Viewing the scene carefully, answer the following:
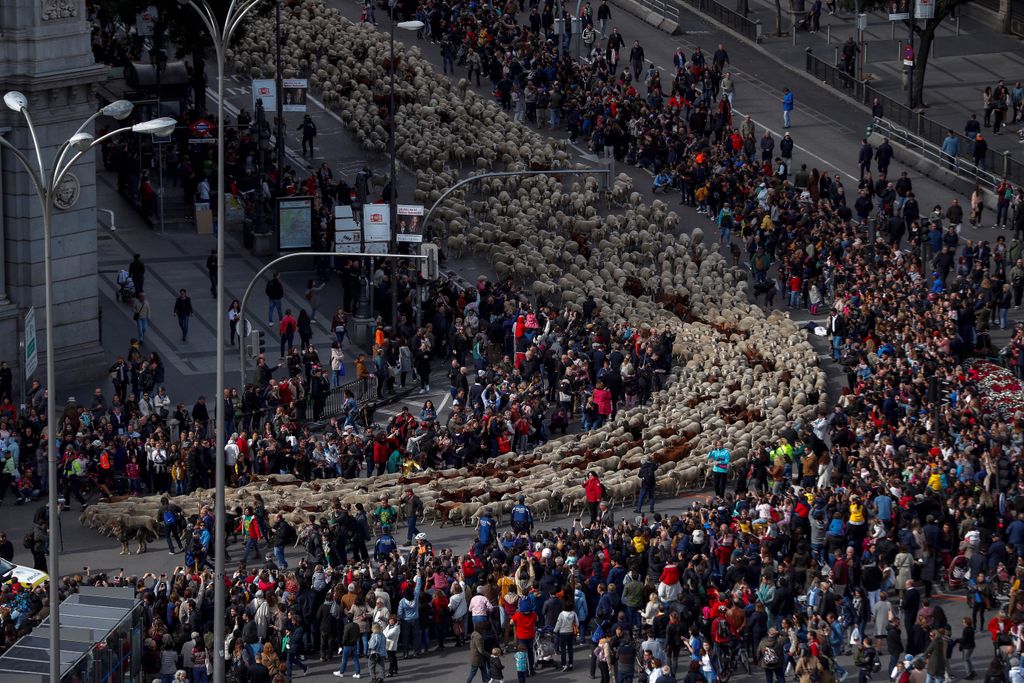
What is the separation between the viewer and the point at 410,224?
65188 mm

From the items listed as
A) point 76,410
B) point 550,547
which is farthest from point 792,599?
point 76,410

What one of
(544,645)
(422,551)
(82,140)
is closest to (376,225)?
(422,551)

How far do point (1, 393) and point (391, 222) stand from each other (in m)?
15.1

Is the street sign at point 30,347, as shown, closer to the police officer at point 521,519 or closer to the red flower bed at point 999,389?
the police officer at point 521,519

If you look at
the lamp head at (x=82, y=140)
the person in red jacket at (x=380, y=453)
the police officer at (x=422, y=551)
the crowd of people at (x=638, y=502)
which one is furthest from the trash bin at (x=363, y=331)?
the lamp head at (x=82, y=140)

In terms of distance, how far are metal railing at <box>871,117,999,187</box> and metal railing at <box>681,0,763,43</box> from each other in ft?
34.5

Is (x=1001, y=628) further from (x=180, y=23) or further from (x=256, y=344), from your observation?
(x=180, y=23)

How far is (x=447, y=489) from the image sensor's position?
53.3m

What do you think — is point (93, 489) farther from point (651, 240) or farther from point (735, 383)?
point (651, 240)

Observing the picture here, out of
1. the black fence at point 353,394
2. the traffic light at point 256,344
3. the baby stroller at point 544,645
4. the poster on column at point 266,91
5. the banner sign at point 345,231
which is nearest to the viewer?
the baby stroller at point 544,645

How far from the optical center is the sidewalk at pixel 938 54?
273 ft

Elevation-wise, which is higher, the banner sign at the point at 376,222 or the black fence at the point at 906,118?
the banner sign at the point at 376,222

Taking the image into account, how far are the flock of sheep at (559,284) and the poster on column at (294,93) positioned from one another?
4.67 meters

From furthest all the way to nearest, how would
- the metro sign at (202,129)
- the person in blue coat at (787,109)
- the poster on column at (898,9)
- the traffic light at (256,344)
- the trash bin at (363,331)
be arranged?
the poster on column at (898,9) → the person in blue coat at (787,109) → the metro sign at (202,129) → the trash bin at (363,331) → the traffic light at (256,344)
